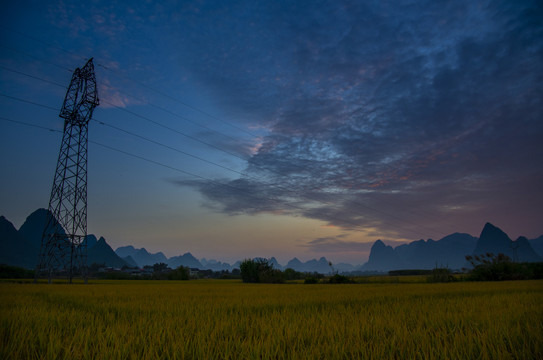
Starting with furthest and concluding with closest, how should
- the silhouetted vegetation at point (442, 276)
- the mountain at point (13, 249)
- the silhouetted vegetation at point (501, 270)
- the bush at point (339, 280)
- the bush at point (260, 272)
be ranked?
1. the mountain at point (13, 249)
2. the bush at point (260, 272)
3. the bush at point (339, 280)
4. the silhouetted vegetation at point (442, 276)
5. the silhouetted vegetation at point (501, 270)

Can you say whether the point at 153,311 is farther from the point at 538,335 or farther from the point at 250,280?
the point at 250,280

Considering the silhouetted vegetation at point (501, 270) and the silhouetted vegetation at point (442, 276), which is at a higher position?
the silhouetted vegetation at point (501, 270)

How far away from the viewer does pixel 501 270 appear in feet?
82.4

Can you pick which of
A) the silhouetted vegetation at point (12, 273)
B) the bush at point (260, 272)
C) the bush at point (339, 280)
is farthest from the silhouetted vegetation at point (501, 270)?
the silhouetted vegetation at point (12, 273)

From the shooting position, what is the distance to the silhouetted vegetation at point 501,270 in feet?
81.8

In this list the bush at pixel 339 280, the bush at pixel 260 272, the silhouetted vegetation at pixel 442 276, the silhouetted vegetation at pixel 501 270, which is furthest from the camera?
the bush at pixel 260 272

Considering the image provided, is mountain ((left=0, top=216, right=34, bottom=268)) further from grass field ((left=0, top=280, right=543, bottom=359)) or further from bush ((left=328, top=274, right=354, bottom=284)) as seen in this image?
grass field ((left=0, top=280, right=543, bottom=359))

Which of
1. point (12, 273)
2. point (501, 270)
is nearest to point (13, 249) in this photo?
point (12, 273)

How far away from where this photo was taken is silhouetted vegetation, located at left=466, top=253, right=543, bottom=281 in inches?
981

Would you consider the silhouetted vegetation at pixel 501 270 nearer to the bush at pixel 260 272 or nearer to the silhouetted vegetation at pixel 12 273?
the bush at pixel 260 272

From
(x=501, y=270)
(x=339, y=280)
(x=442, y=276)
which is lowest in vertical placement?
(x=339, y=280)

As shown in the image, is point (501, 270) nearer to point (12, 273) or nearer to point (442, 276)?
point (442, 276)

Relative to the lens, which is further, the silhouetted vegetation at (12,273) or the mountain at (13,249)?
the mountain at (13,249)

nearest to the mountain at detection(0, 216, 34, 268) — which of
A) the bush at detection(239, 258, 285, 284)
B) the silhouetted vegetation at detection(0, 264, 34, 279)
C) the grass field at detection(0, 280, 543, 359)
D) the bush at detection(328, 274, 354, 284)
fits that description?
the silhouetted vegetation at detection(0, 264, 34, 279)
